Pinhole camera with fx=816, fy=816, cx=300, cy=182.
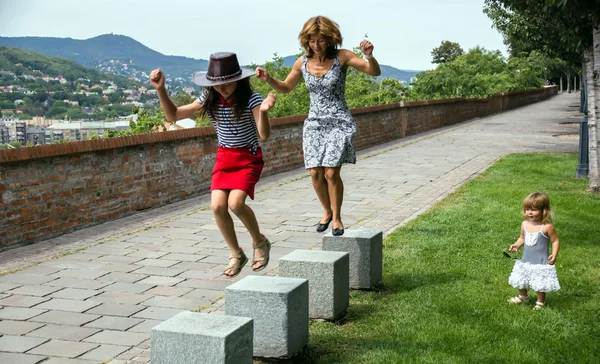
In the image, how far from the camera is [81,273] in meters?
7.13

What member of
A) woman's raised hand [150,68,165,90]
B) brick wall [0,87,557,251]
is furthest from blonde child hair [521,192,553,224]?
brick wall [0,87,557,251]

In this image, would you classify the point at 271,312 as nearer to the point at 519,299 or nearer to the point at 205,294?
the point at 205,294

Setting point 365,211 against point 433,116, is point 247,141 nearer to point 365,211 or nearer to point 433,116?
point 365,211

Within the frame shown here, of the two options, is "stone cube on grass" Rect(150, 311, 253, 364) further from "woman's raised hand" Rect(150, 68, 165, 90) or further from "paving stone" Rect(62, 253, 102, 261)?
"paving stone" Rect(62, 253, 102, 261)

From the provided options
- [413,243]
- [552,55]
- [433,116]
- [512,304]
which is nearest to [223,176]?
[512,304]

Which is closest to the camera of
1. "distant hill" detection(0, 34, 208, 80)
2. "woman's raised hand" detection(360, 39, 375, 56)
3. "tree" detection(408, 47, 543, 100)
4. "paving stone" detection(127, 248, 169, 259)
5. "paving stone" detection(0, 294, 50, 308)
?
"paving stone" detection(0, 294, 50, 308)

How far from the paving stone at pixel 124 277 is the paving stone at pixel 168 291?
0.37m

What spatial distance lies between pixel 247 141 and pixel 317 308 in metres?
1.23

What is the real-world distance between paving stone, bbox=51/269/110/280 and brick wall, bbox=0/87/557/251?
150cm

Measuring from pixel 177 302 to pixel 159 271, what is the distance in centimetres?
111

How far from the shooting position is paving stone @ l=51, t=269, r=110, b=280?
7008 millimetres

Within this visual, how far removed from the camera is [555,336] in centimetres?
513

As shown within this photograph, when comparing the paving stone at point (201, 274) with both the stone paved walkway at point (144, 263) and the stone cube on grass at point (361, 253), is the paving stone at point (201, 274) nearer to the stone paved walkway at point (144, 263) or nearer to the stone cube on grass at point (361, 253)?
the stone paved walkway at point (144, 263)

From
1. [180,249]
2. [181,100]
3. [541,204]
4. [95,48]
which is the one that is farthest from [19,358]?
[95,48]
